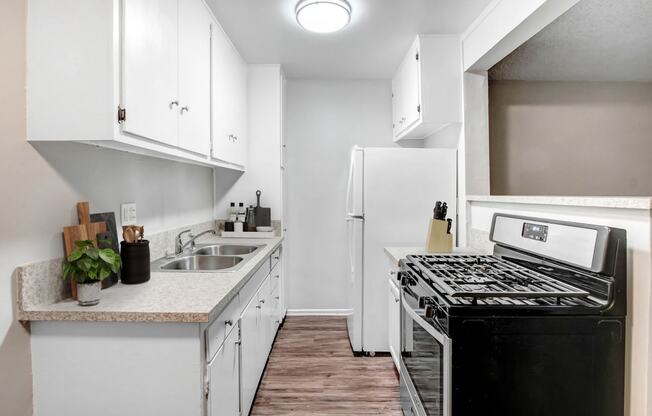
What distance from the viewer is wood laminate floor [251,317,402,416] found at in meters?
2.17

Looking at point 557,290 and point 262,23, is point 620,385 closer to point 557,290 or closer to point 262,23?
point 557,290

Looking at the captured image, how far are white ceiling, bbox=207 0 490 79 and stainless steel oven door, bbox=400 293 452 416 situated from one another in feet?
5.75

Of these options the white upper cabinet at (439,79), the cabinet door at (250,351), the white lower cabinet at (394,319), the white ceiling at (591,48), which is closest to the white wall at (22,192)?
the cabinet door at (250,351)

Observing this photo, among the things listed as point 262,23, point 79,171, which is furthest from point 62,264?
point 262,23

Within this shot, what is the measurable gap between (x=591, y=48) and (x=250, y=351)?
296 centimetres

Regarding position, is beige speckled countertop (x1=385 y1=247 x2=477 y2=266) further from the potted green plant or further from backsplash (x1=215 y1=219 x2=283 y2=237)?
the potted green plant

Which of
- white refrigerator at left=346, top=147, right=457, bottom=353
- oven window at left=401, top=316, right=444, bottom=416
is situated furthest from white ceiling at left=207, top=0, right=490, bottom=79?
oven window at left=401, top=316, right=444, bottom=416

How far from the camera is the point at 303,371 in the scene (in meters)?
2.61

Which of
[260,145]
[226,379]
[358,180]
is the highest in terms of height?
[260,145]

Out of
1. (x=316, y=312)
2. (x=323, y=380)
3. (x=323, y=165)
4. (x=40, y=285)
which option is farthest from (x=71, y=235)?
(x=316, y=312)

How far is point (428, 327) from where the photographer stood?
1.34 metres

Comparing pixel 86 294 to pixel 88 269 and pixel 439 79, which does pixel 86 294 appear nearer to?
pixel 88 269

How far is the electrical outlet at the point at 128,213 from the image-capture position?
72.1 inches

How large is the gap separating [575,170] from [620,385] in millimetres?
2006
